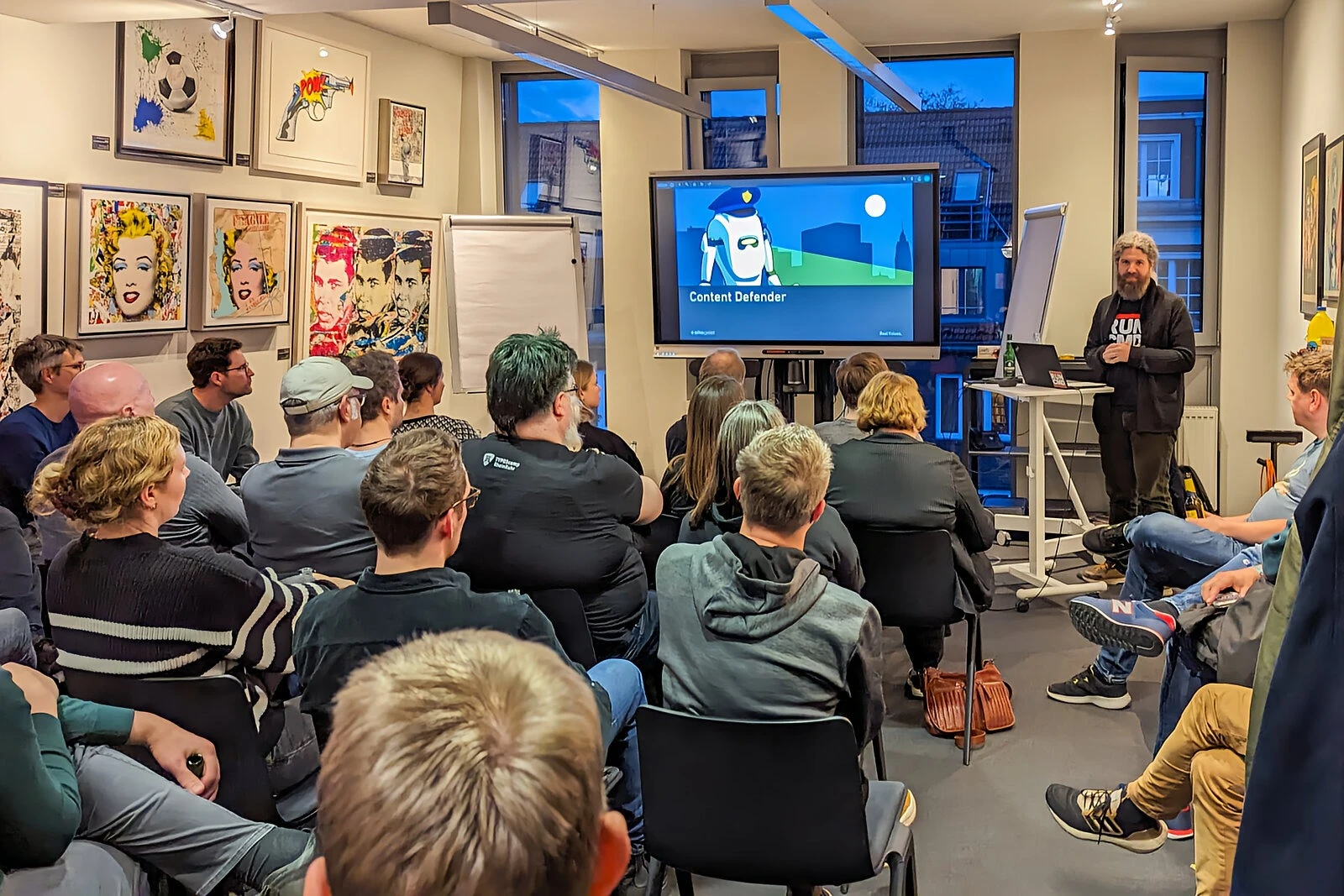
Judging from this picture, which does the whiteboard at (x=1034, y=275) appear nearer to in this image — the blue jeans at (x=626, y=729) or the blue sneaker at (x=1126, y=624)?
the blue sneaker at (x=1126, y=624)

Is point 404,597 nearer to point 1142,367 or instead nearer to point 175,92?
point 175,92

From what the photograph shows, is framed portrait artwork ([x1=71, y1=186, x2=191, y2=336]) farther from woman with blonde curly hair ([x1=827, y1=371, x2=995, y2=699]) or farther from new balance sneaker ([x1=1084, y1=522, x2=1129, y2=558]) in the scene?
new balance sneaker ([x1=1084, y1=522, x2=1129, y2=558])

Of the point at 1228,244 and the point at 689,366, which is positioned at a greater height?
the point at 1228,244

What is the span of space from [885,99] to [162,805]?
677 cm

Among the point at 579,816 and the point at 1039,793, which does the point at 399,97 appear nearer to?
the point at 1039,793

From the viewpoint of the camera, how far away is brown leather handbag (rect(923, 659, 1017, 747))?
12.7 feet

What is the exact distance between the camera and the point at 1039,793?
11.4 feet

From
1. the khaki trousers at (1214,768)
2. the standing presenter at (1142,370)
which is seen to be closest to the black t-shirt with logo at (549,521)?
the khaki trousers at (1214,768)

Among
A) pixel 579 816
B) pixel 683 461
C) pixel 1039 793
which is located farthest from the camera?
pixel 683 461

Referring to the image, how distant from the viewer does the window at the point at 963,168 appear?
7.59m

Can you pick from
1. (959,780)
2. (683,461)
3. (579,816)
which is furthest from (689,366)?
(579,816)

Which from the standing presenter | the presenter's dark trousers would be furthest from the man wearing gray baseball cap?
the presenter's dark trousers

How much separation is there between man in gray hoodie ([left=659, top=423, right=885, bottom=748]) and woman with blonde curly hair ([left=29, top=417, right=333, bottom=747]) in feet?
2.60

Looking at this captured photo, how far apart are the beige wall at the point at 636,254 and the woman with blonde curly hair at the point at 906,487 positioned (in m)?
4.12
